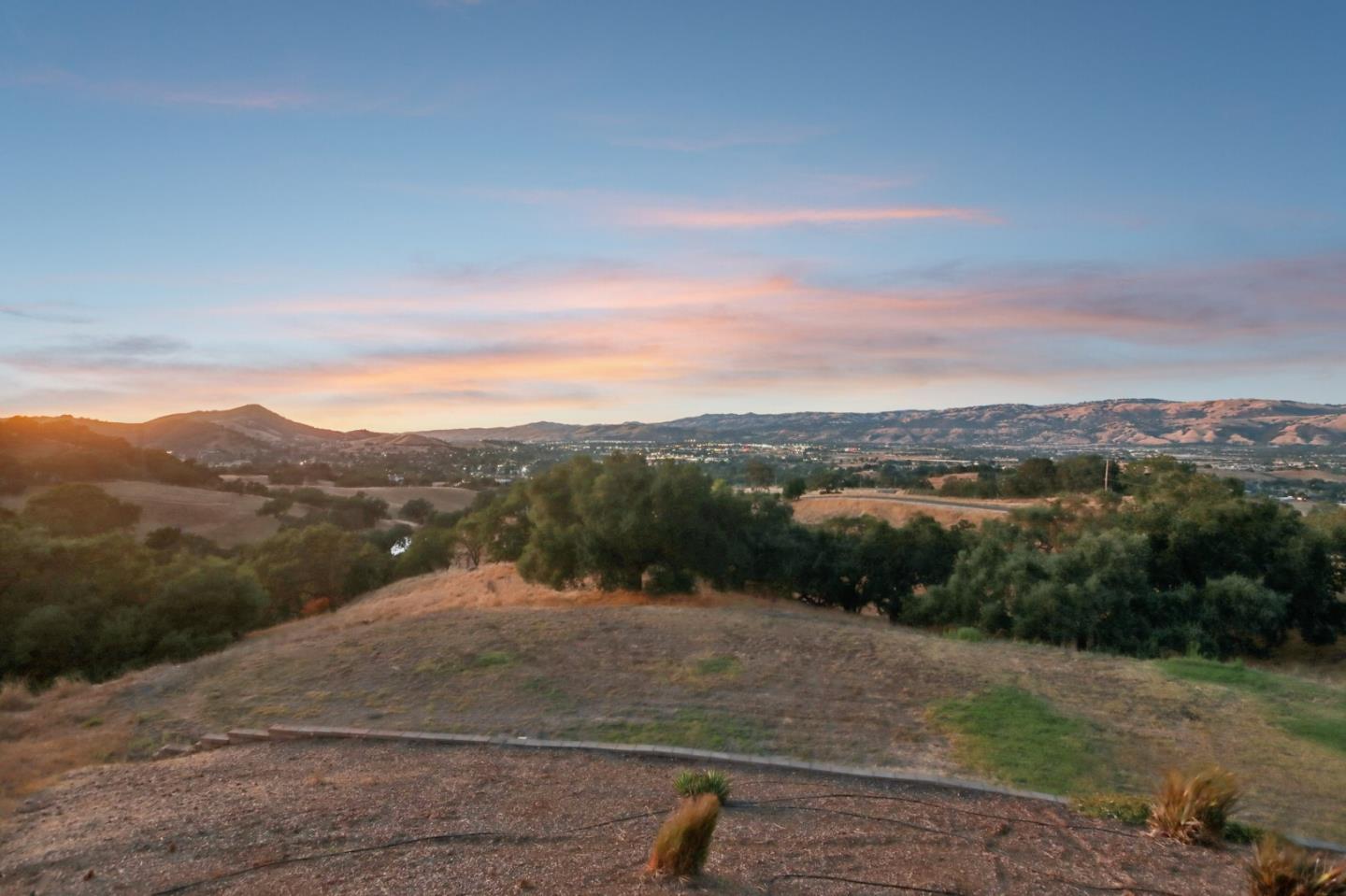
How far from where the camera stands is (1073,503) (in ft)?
80.9

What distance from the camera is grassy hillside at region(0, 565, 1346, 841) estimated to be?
862cm

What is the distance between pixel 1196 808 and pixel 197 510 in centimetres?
A: 5463

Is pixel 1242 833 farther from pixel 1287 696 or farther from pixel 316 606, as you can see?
pixel 316 606

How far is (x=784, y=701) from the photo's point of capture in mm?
10438

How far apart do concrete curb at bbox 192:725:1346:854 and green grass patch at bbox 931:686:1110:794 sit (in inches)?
21.2

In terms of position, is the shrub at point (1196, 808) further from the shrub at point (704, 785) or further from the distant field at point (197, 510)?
the distant field at point (197, 510)

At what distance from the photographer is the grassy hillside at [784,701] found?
8.62 metres

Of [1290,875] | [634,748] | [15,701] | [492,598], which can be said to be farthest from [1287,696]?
[15,701]

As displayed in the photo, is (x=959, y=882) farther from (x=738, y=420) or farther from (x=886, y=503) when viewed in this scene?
(x=738, y=420)

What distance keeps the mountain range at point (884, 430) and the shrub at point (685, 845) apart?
307 ft

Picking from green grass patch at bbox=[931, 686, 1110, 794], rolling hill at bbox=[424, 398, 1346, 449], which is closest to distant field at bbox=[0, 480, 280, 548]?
green grass patch at bbox=[931, 686, 1110, 794]

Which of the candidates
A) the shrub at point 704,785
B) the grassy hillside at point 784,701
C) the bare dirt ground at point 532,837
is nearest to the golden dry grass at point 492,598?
the grassy hillside at point 784,701

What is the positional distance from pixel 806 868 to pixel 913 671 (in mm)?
6495

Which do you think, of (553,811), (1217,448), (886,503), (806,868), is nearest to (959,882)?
(806,868)
